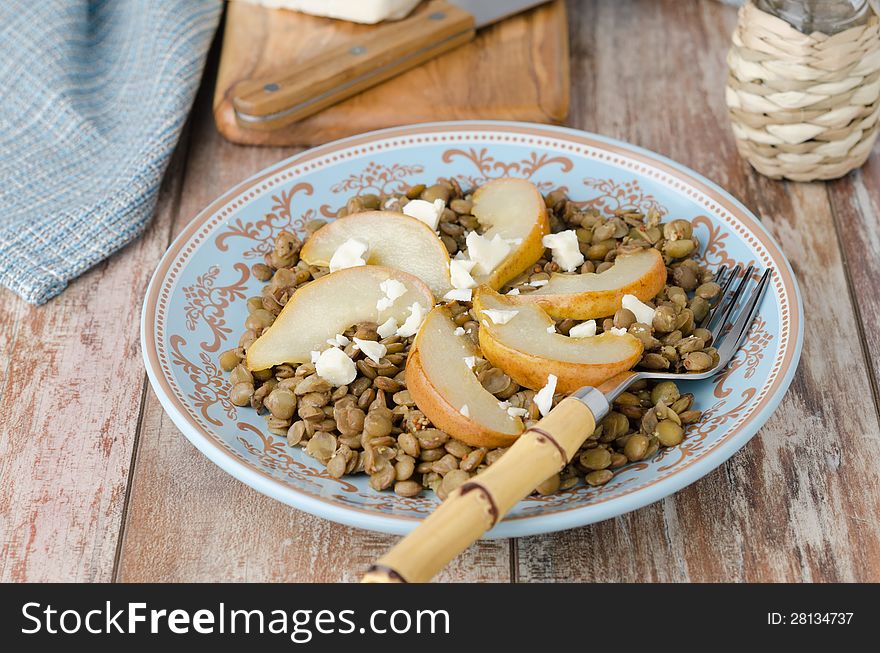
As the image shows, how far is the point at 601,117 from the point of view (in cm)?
246

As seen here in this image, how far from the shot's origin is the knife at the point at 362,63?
2.26m

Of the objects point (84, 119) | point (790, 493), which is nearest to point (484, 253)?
point (790, 493)

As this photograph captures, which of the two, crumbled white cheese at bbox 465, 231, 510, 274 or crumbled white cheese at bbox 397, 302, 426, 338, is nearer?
crumbled white cheese at bbox 397, 302, 426, 338

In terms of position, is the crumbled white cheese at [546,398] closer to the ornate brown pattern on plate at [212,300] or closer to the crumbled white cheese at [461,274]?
the crumbled white cheese at [461,274]

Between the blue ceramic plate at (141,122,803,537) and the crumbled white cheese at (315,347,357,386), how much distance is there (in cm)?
12

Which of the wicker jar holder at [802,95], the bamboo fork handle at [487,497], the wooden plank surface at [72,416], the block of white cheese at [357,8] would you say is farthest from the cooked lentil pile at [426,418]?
the block of white cheese at [357,8]

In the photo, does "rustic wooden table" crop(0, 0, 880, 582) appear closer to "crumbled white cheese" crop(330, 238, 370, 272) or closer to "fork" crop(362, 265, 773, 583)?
"fork" crop(362, 265, 773, 583)

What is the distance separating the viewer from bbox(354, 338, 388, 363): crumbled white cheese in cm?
154

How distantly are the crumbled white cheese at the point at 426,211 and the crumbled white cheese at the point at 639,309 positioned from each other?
0.39 m

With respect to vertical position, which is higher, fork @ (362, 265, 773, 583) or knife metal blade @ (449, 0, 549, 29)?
fork @ (362, 265, 773, 583)

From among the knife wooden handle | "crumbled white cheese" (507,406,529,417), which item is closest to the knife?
the knife wooden handle

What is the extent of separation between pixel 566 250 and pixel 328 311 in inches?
16.8

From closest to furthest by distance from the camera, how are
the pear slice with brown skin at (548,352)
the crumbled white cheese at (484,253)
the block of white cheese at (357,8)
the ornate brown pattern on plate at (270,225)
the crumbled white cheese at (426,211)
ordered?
the pear slice with brown skin at (548,352)
the crumbled white cheese at (484,253)
the crumbled white cheese at (426,211)
the ornate brown pattern on plate at (270,225)
the block of white cheese at (357,8)
